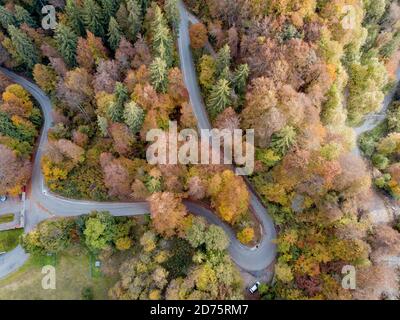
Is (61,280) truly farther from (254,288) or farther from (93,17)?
(93,17)

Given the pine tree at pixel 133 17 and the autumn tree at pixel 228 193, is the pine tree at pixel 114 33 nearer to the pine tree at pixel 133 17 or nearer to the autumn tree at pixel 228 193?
the pine tree at pixel 133 17

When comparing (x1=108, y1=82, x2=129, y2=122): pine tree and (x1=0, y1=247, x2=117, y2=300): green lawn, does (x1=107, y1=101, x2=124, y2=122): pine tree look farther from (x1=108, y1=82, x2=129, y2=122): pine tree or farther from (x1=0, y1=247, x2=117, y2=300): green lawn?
(x1=0, y1=247, x2=117, y2=300): green lawn

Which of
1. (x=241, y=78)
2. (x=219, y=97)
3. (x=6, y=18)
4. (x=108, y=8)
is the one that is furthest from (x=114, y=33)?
(x=241, y=78)

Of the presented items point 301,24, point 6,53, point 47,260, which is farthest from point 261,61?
point 6,53

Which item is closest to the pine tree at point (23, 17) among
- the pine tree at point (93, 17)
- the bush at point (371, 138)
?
the pine tree at point (93, 17)

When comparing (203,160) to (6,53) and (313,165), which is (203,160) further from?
(6,53)

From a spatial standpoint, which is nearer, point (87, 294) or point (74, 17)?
point (87, 294)
